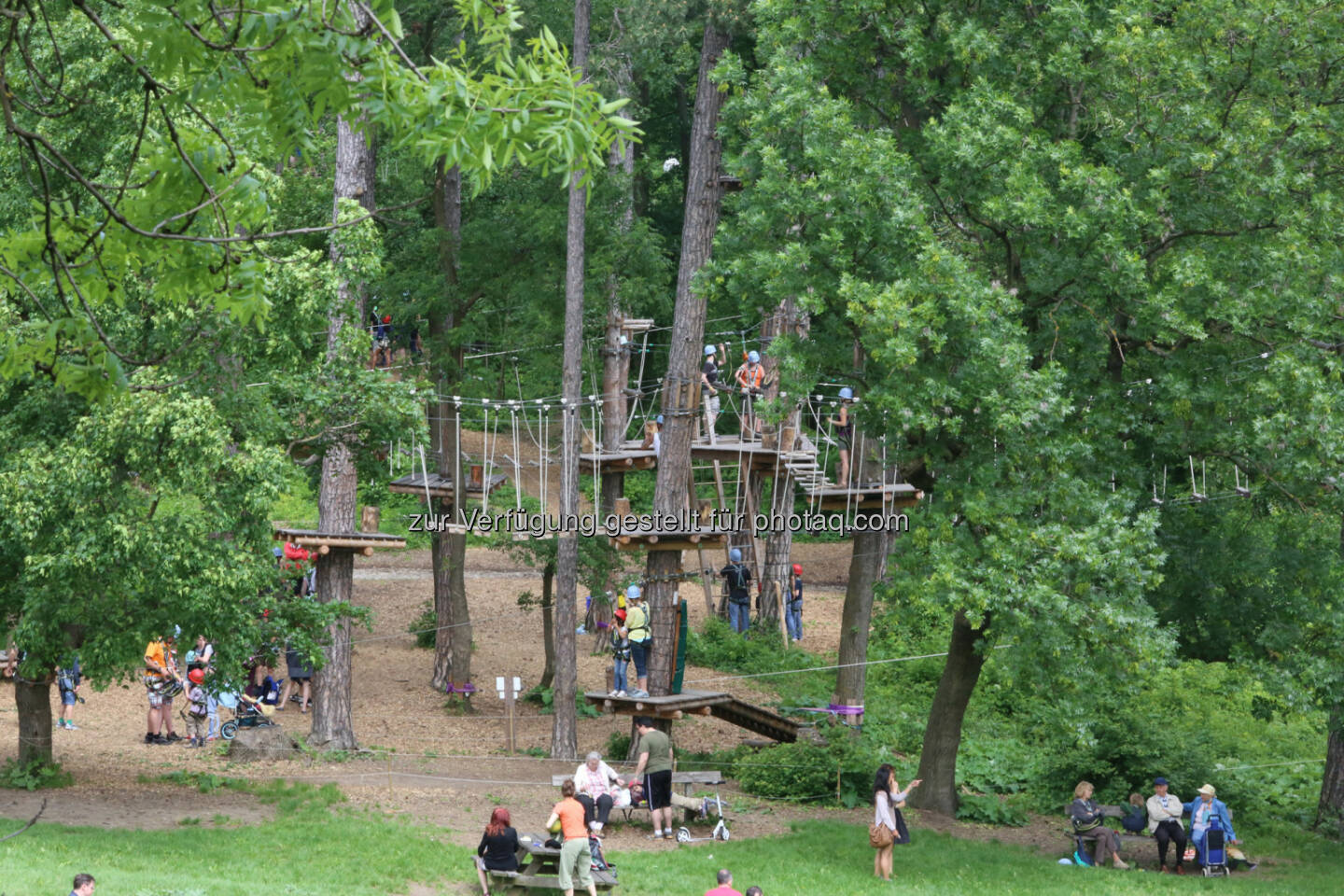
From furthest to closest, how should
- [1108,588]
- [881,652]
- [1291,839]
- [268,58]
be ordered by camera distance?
[881,652] → [1291,839] → [1108,588] → [268,58]

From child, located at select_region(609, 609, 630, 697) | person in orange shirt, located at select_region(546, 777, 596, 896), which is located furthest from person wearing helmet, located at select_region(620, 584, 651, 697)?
person in orange shirt, located at select_region(546, 777, 596, 896)

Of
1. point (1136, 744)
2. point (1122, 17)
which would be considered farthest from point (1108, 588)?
point (1122, 17)

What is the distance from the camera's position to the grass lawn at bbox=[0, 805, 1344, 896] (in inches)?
469

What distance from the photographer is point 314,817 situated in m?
14.7

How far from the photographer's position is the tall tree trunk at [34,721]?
598 inches

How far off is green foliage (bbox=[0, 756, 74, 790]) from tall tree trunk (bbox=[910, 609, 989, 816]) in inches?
390

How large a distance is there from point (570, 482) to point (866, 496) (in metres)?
4.26

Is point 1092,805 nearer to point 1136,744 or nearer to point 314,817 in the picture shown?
point 1136,744

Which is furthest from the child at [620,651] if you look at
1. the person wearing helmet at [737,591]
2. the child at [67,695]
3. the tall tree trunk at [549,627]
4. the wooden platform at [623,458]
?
the child at [67,695]

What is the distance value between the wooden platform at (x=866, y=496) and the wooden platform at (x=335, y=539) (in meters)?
5.93

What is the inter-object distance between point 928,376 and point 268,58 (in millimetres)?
9779

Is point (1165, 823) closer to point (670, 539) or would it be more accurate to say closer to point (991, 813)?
point (991, 813)

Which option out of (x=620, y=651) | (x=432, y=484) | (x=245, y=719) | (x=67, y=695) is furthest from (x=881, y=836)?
(x=432, y=484)

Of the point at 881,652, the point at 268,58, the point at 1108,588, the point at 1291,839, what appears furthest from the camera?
the point at 881,652
